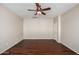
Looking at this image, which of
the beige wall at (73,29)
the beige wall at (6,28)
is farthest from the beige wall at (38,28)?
the beige wall at (73,29)

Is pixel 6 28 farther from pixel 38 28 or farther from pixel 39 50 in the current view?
pixel 38 28

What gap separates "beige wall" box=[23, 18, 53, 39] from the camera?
34.2 feet

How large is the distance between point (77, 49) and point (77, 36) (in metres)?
0.54

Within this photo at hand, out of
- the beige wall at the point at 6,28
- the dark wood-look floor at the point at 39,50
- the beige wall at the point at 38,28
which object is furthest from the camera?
the beige wall at the point at 38,28

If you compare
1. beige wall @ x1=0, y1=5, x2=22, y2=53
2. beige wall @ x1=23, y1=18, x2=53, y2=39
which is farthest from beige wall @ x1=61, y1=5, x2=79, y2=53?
beige wall @ x1=23, y1=18, x2=53, y2=39

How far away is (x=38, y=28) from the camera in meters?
10.5

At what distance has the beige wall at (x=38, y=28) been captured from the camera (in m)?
10.4

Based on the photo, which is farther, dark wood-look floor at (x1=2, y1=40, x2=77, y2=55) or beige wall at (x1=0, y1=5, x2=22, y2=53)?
beige wall at (x1=0, y1=5, x2=22, y2=53)

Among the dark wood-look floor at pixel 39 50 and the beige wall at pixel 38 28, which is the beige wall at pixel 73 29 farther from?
the beige wall at pixel 38 28

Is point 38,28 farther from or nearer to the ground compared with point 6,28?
nearer to the ground

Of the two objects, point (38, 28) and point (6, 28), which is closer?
point (6, 28)

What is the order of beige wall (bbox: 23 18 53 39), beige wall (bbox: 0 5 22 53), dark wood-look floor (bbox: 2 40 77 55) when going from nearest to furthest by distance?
dark wood-look floor (bbox: 2 40 77 55) → beige wall (bbox: 0 5 22 53) → beige wall (bbox: 23 18 53 39)

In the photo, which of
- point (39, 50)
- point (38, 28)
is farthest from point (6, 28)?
point (38, 28)

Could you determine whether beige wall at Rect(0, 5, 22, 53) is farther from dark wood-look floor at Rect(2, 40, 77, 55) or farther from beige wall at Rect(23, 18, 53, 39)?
beige wall at Rect(23, 18, 53, 39)
